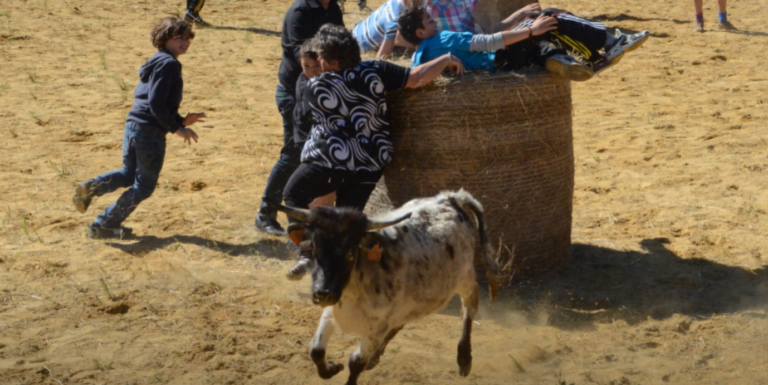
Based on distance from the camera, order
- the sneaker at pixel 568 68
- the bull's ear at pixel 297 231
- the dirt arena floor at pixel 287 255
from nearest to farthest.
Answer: the bull's ear at pixel 297 231
the dirt arena floor at pixel 287 255
the sneaker at pixel 568 68

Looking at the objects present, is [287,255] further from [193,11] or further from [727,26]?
[727,26]

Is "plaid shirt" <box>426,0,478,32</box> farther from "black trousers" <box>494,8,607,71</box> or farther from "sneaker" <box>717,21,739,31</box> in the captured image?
"sneaker" <box>717,21,739,31</box>

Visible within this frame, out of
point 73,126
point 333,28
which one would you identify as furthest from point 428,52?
point 73,126

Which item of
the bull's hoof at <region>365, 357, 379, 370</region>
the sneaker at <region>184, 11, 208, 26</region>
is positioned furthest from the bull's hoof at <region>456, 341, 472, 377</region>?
the sneaker at <region>184, 11, 208, 26</region>

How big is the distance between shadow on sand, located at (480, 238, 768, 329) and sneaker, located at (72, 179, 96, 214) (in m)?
3.57

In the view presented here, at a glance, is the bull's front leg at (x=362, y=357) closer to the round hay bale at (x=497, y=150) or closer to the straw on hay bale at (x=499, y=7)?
the round hay bale at (x=497, y=150)

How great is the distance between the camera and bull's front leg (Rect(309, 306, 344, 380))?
14.8 ft

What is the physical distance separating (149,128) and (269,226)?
1.36m

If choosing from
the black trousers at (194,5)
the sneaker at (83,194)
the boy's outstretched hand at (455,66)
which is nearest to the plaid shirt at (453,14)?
the boy's outstretched hand at (455,66)

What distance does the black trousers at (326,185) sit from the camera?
5.27 meters

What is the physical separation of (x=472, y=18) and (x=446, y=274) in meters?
3.00

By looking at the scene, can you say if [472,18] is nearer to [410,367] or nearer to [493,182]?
[493,182]

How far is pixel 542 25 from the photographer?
554cm

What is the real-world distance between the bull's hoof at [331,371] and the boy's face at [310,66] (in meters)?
2.02
